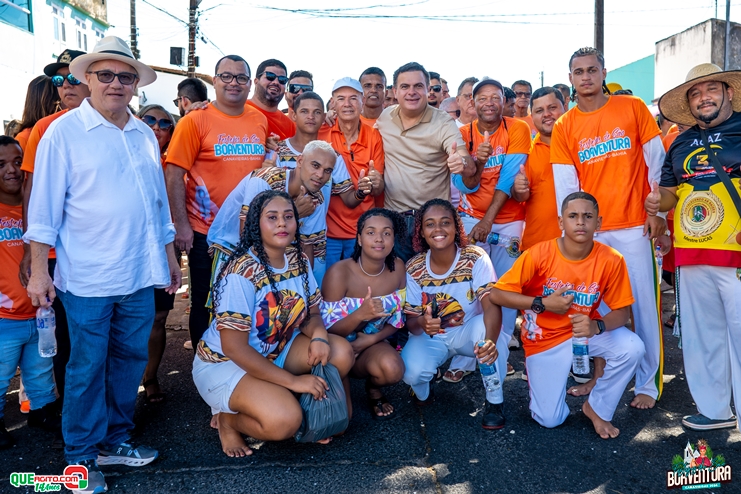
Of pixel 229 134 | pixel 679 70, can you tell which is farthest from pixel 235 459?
pixel 679 70

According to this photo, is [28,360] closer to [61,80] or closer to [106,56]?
[61,80]

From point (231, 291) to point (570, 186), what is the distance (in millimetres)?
2598

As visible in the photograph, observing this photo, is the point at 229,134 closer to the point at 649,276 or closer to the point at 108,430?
the point at 108,430

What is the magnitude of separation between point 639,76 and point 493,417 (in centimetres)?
2995

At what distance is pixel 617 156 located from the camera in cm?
392

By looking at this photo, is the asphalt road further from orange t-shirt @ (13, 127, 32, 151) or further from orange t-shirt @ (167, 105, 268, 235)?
orange t-shirt @ (13, 127, 32, 151)

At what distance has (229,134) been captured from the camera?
4148 mm

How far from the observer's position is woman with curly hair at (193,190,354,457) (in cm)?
315

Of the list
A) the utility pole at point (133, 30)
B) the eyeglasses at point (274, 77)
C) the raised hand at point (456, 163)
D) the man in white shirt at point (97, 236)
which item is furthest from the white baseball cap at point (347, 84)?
the utility pole at point (133, 30)

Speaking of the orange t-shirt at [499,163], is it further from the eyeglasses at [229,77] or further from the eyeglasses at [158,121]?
the eyeglasses at [158,121]

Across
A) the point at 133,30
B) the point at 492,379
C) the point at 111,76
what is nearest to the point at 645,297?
the point at 492,379

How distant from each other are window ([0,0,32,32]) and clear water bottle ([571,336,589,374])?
14563 mm

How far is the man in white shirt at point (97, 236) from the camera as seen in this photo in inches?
112

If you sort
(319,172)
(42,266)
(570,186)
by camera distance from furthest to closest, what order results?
1. (570,186)
2. (319,172)
3. (42,266)
